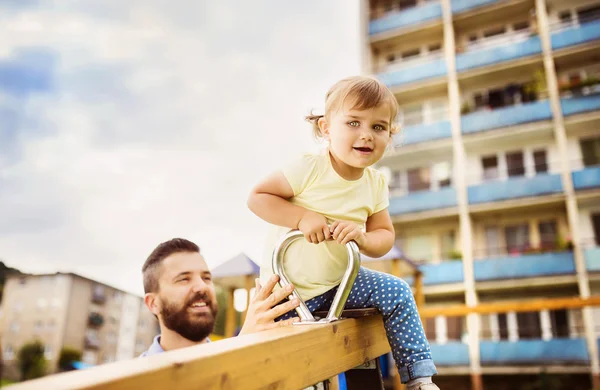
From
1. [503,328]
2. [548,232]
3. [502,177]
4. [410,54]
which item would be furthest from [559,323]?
[410,54]

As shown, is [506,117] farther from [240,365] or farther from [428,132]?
[240,365]

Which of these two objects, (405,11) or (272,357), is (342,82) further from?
(405,11)

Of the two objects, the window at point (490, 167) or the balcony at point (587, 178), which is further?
the window at point (490, 167)

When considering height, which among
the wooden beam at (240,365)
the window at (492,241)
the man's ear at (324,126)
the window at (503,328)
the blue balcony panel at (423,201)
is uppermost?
the blue balcony panel at (423,201)

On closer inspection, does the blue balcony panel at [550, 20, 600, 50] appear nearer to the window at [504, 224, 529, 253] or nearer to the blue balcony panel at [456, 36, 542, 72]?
the blue balcony panel at [456, 36, 542, 72]

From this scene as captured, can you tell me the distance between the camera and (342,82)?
62.4 inches

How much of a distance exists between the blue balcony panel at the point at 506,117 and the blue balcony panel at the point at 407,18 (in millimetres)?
4136

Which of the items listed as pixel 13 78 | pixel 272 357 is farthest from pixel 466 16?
pixel 272 357

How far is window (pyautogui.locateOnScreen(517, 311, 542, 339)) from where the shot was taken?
12477 mm

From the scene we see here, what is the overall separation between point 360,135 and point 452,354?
1275 centimetres

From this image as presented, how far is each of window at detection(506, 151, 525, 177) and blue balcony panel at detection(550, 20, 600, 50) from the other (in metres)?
3.49

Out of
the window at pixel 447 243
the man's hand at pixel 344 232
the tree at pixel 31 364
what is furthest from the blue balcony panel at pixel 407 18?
the man's hand at pixel 344 232

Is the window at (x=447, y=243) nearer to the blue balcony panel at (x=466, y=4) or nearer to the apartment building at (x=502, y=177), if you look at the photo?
the apartment building at (x=502, y=177)

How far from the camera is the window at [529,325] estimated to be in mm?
12477
